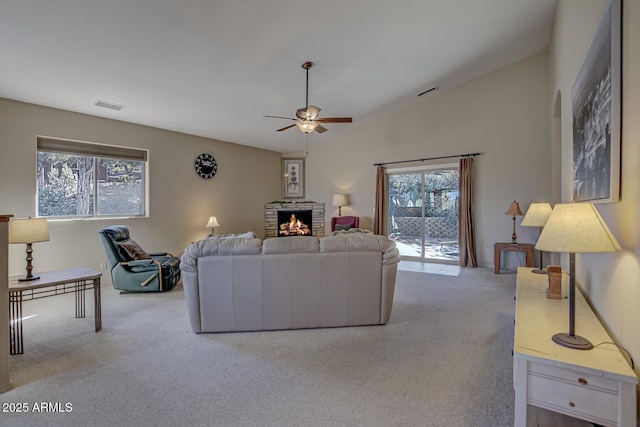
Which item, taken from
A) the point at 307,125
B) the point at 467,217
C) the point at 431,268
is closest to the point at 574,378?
the point at 307,125

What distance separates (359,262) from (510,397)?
1526mm

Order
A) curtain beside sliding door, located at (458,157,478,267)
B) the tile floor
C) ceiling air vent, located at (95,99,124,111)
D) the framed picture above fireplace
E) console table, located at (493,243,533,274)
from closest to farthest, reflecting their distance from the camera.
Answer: ceiling air vent, located at (95,99,124,111) → console table, located at (493,243,533,274) → the tile floor → curtain beside sliding door, located at (458,157,478,267) → the framed picture above fireplace

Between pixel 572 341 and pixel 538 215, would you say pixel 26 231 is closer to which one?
pixel 572 341

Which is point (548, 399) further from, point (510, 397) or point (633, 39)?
point (633, 39)

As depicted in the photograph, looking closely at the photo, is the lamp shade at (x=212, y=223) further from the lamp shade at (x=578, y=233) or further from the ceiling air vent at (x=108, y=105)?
the lamp shade at (x=578, y=233)

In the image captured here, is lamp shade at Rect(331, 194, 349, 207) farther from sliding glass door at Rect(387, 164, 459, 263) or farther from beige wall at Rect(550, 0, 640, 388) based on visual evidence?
beige wall at Rect(550, 0, 640, 388)

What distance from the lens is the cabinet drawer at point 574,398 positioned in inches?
44.6

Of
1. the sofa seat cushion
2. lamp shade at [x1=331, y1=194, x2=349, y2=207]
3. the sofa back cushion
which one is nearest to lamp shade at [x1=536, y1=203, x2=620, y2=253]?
the sofa seat cushion

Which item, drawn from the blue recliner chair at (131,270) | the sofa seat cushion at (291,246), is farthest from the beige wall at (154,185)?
the sofa seat cushion at (291,246)

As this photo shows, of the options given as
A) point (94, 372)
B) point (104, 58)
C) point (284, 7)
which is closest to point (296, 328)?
point (94, 372)

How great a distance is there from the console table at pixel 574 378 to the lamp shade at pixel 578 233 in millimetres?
424

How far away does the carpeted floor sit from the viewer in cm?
181

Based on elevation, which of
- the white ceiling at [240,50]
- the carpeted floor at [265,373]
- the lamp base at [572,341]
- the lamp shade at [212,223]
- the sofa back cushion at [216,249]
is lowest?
the carpeted floor at [265,373]

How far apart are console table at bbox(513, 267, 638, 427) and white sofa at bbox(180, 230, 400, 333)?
5.39 feet
